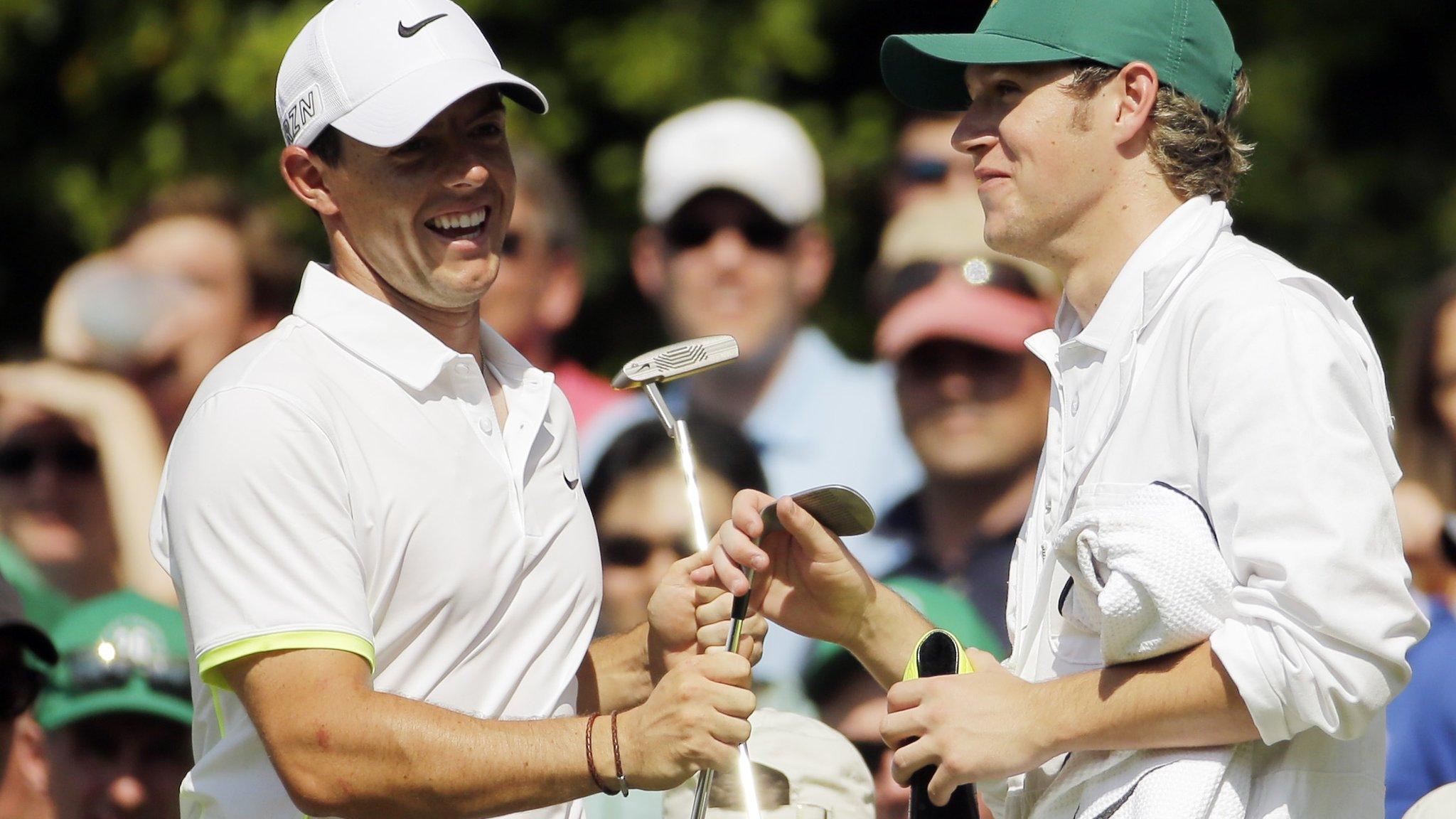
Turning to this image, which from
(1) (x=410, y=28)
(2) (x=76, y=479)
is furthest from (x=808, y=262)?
(1) (x=410, y=28)

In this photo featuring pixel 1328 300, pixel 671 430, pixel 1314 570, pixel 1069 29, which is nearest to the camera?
pixel 1314 570

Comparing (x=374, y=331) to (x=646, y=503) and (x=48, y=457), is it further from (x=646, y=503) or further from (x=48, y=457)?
(x=48, y=457)

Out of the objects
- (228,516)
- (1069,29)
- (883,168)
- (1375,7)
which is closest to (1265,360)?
(1069,29)

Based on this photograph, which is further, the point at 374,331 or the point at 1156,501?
the point at 374,331

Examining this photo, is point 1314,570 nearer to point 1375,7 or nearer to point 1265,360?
point 1265,360

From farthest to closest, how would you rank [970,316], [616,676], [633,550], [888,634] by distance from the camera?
1. [970,316]
2. [633,550]
3. [616,676]
4. [888,634]

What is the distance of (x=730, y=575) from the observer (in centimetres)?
317

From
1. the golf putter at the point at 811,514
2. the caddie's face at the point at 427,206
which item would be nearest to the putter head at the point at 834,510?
the golf putter at the point at 811,514

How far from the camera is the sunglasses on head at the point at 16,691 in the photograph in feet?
12.3

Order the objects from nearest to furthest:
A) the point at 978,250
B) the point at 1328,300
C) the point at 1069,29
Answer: the point at 1328,300, the point at 1069,29, the point at 978,250

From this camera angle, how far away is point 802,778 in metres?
3.51

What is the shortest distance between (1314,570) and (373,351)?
1.55m

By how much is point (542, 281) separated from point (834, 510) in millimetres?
2830

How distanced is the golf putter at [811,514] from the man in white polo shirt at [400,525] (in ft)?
0.55
